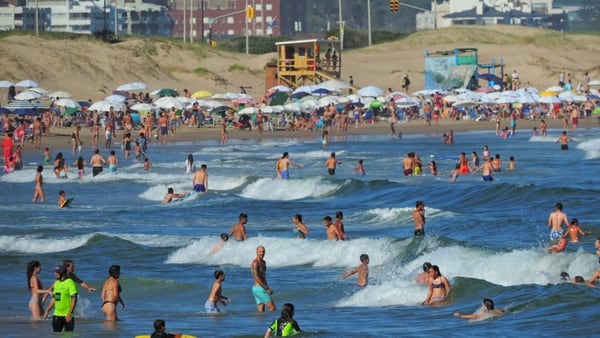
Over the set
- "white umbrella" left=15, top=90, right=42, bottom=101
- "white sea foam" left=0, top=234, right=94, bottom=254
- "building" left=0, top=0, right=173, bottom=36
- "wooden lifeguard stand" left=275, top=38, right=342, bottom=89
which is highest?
"building" left=0, top=0, right=173, bottom=36

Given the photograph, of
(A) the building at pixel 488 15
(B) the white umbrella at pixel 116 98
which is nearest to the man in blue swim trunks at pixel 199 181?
(B) the white umbrella at pixel 116 98

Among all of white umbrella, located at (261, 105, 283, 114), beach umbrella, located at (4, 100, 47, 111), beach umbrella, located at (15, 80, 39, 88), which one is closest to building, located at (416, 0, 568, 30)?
beach umbrella, located at (15, 80, 39, 88)

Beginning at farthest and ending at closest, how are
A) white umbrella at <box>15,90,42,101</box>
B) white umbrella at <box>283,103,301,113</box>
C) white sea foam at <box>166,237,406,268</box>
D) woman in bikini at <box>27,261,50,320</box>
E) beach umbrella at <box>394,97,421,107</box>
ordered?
beach umbrella at <box>394,97,421,107</box> → white umbrella at <box>283,103,301,113</box> → white umbrella at <box>15,90,42,101</box> → white sea foam at <box>166,237,406,268</box> → woman in bikini at <box>27,261,50,320</box>

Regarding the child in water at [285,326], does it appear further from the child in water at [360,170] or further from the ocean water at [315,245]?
the child in water at [360,170]

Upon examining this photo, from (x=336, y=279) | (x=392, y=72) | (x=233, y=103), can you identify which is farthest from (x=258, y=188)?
(x=392, y=72)

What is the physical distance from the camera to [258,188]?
3747 cm

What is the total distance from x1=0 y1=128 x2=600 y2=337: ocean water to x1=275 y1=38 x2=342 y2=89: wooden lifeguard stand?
73.8ft

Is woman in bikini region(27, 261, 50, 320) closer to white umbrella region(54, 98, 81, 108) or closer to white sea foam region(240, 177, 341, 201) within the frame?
white sea foam region(240, 177, 341, 201)

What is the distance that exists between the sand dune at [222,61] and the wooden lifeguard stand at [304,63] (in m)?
3.97

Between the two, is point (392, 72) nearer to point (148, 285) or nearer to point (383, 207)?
point (383, 207)

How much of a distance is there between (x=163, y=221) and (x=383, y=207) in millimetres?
5551

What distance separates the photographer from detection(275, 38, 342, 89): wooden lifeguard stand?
6850 cm

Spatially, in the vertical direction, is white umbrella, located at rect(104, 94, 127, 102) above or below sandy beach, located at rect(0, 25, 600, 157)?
below

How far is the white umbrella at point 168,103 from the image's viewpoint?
56812mm
